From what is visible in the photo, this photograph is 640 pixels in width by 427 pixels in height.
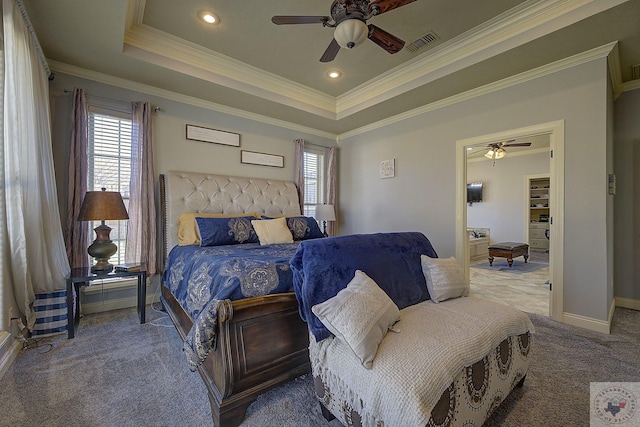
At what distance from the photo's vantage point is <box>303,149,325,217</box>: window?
5023 mm

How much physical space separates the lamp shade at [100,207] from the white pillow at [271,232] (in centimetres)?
135

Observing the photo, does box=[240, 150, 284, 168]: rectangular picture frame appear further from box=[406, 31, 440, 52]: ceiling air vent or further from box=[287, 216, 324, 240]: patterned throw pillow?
box=[406, 31, 440, 52]: ceiling air vent

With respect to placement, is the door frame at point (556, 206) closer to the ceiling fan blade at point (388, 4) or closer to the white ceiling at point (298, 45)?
the white ceiling at point (298, 45)

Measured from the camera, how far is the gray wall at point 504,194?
738cm

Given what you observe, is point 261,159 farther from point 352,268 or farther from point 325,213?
point 352,268

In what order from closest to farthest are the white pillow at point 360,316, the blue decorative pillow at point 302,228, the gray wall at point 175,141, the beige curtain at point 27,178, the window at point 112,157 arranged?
the white pillow at point 360,316 → the beige curtain at point 27,178 → the gray wall at point 175,141 → the window at point 112,157 → the blue decorative pillow at point 302,228

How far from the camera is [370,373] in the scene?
1163 mm

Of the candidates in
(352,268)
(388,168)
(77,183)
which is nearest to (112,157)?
(77,183)

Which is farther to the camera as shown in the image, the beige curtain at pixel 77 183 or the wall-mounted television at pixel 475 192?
the wall-mounted television at pixel 475 192

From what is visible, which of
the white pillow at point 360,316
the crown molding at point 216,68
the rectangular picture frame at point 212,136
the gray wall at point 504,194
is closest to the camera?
the white pillow at point 360,316

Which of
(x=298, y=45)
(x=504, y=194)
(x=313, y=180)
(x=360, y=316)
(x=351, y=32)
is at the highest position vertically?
(x=298, y=45)

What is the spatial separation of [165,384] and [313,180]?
12.8ft

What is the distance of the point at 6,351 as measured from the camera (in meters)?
1.92

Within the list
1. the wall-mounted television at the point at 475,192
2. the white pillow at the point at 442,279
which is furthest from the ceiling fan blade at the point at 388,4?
the wall-mounted television at the point at 475,192
